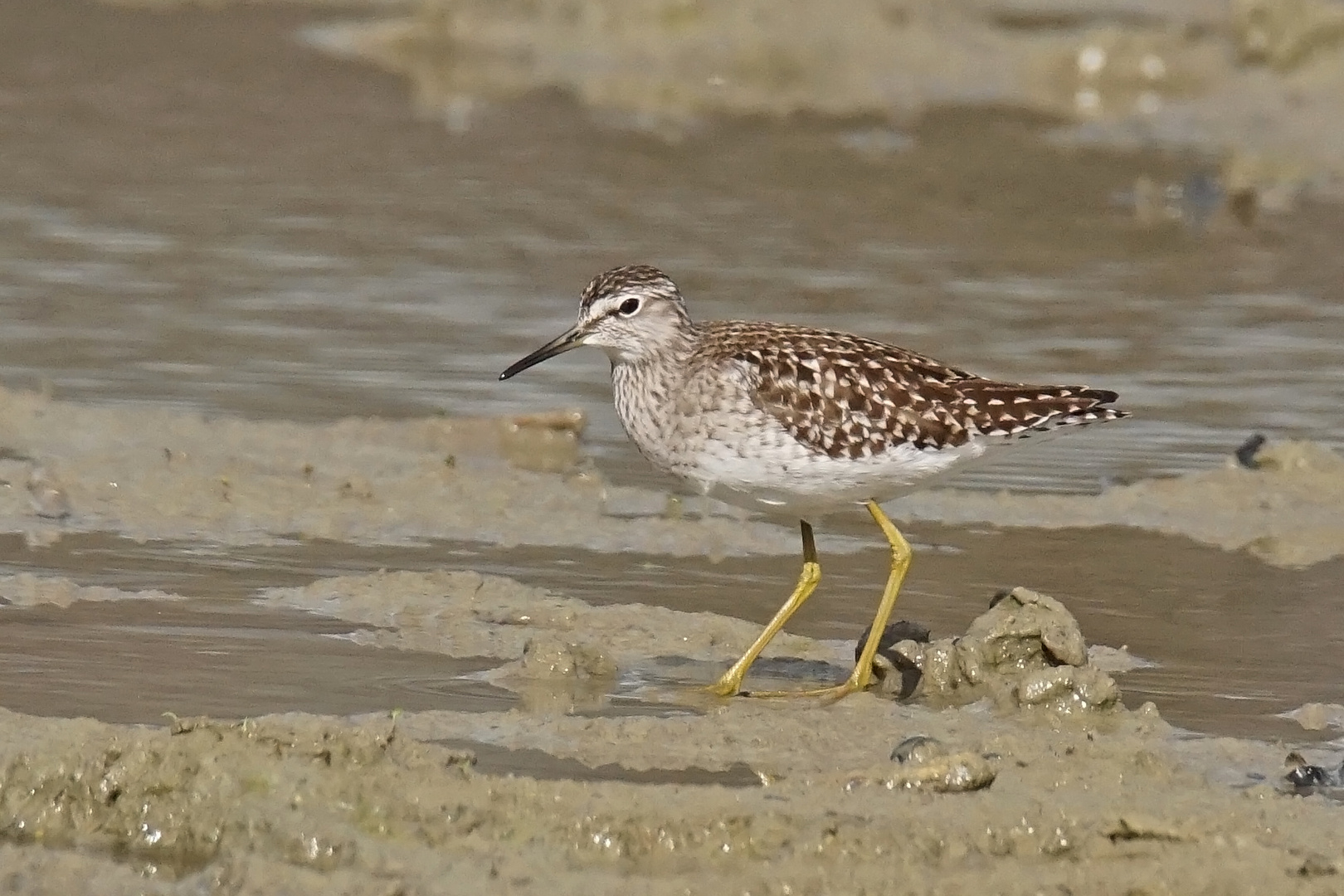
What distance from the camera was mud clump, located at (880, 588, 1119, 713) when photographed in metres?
7.87

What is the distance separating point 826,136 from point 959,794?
1386 cm

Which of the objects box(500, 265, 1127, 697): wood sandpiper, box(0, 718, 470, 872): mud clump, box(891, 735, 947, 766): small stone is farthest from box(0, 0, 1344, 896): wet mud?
box(500, 265, 1127, 697): wood sandpiper

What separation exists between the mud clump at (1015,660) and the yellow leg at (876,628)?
186 mm

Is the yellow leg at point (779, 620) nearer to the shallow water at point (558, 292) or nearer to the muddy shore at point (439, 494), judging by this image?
the shallow water at point (558, 292)

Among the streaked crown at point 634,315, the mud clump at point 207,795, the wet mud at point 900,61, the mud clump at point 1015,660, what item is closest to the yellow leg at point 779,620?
the mud clump at point 1015,660

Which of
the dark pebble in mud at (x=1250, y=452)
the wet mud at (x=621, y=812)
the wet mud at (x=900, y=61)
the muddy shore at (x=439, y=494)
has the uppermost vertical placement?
the wet mud at (x=900, y=61)

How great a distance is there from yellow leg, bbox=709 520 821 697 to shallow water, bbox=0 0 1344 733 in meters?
0.39

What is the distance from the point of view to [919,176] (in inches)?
734

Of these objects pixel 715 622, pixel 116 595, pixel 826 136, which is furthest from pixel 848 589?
pixel 826 136

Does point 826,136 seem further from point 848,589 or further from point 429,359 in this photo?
point 848,589

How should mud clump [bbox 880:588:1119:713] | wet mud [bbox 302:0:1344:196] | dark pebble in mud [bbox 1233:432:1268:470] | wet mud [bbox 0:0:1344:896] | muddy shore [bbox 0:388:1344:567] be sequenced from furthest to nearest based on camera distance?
wet mud [bbox 302:0:1344:196]
dark pebble in mud [bbox 1233:432:1268:470]
muddy shore [bbox 0:388:1344:567]
mud clump [bbox 880:588:1119:713]
wet mud [bbox 0:0:1344:896]

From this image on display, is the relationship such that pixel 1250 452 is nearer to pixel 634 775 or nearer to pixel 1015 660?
pixel 1015 660

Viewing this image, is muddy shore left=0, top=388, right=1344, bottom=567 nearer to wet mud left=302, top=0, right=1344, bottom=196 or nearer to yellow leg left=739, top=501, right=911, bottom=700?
yellow leg left=739, top=501, right=911, bottom=700

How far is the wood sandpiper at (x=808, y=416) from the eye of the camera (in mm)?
8391
